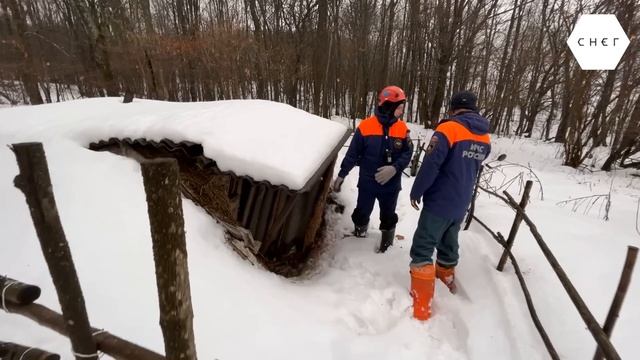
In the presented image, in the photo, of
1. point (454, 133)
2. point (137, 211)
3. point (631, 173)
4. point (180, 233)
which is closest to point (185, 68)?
point (137, 211)

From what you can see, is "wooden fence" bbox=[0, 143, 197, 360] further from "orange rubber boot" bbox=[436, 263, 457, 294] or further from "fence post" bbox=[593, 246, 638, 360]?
"orange rubber boot" bbox=[436, 263, 457, 294]

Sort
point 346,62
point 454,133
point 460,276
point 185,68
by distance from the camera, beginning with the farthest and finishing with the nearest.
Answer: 1. point 346,62
2. point 185,68
3. point 460,276
4. point 454,133

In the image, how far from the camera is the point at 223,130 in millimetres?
3674

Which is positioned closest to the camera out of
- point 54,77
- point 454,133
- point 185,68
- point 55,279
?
point 55,279

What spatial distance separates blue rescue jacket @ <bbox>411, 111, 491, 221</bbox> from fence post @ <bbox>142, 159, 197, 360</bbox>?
2492 millimetres

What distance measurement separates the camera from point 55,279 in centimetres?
124

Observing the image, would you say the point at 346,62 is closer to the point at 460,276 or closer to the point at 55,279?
the point at 460,276

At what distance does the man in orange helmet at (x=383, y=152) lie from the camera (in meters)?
3.78

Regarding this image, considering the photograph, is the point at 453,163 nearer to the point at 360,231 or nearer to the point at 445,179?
the point at 445,179

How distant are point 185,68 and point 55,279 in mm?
15797

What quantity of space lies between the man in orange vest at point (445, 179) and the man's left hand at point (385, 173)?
0.63 metres

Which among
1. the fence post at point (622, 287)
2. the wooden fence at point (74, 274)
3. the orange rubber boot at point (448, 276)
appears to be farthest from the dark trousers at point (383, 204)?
the wooden fence at point (74, 274)

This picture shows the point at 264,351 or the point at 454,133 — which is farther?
the point at 454,133

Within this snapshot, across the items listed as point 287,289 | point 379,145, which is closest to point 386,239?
point 379,145
